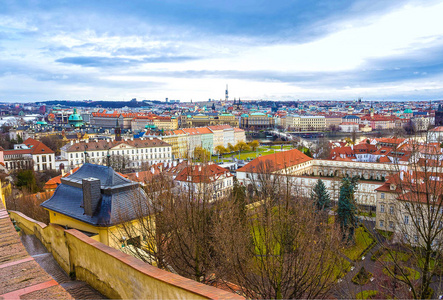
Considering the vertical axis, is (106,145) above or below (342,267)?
above

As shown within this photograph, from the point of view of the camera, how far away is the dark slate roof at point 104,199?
989cm

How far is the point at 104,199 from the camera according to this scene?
10258mm

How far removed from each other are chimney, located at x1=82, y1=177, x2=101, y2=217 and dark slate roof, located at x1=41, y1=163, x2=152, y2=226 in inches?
4.6

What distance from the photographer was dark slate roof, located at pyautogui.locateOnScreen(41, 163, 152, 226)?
32.4 feet

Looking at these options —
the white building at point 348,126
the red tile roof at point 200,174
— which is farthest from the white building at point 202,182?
the white building at point 348,126

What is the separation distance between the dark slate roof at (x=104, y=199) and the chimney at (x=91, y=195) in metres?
0.12

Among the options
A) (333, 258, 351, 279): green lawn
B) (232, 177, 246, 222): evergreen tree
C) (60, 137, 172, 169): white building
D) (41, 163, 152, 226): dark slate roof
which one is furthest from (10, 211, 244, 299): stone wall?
(60, 137, 172, 169): white building

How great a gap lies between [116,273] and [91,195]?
17.0 ft

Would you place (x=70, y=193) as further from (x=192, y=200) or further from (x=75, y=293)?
(x=75, y=293)

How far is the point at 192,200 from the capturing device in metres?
9.00

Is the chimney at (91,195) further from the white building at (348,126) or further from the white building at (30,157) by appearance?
the white building at (348,126)

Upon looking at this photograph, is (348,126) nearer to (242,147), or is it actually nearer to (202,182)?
(242,147)

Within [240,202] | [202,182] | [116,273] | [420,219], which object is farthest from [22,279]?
[240,202]

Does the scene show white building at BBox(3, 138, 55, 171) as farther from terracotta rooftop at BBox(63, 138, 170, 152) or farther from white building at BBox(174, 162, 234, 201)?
white building at BBox(174, 162, 234, 201)
